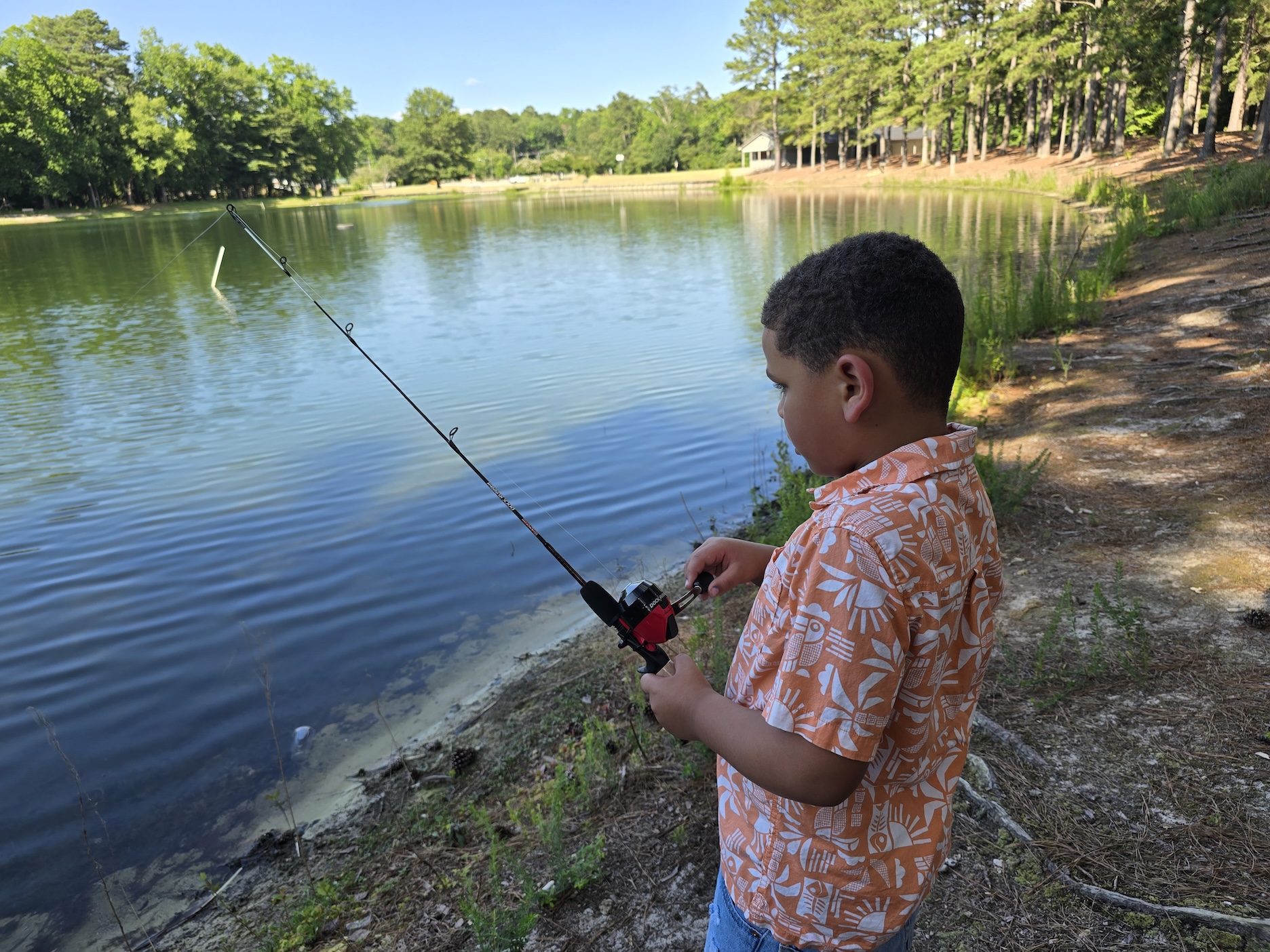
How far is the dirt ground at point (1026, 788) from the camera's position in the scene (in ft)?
7.32

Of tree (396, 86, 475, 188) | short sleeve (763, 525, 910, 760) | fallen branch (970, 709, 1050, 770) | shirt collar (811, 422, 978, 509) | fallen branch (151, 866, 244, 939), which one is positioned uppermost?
tree (396, 86, 475, 188)

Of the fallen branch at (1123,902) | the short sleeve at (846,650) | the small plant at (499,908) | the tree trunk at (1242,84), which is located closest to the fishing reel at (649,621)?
the short sleeve at (846,650)

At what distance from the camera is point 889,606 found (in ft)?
3.32

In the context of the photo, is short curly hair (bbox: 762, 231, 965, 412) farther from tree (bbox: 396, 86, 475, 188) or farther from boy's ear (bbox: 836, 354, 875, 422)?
tree (bbox: 396, 86, 475, 188)

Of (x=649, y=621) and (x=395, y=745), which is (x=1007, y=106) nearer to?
(x=395, y=745)

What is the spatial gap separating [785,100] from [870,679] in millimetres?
77020

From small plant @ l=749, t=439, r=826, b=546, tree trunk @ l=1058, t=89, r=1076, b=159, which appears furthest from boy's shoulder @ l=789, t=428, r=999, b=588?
tree trunk @ l=1058, t=89, r=1076, b=159

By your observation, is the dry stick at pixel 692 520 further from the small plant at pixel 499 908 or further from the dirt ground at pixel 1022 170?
the dirt ground at pixel 1022 170

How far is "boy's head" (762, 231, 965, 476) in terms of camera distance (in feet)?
3.66

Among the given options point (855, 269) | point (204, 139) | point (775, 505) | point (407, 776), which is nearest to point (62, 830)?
point (407, 776)

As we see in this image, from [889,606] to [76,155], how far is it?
74021 mm

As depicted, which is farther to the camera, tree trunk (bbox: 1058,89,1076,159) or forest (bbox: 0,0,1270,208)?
tree trunk (bbox: 1058,89,1076,159)

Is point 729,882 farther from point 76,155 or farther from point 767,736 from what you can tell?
point 76,155

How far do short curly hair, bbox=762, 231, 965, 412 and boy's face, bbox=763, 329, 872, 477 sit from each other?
0.03m
